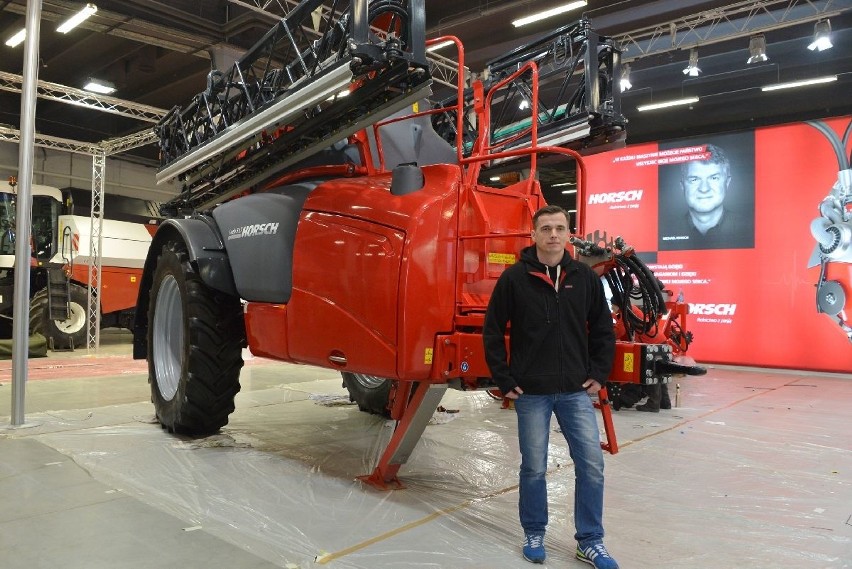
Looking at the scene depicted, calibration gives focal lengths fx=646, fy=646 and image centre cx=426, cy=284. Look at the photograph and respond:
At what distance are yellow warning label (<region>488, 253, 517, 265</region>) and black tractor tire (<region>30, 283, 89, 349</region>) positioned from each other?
10.5 metres

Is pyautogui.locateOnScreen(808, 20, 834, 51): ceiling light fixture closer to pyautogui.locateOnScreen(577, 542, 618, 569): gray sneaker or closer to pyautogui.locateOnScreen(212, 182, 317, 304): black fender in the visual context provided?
pyautogui.locateOnScreen(212, 182, 317, 304): black fender

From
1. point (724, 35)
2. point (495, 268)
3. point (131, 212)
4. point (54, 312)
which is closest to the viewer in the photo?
point (495, 268)

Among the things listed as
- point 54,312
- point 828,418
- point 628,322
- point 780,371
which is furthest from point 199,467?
point 780,371

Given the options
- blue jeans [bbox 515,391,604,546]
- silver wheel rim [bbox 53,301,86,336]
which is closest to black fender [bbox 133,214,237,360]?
blue jeans [bbox 515,391,604,546]

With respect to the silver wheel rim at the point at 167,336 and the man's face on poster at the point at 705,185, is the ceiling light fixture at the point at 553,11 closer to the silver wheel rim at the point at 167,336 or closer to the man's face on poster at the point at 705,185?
the man's face on poster at the point at 705,185

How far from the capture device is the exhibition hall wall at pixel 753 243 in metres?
10.5

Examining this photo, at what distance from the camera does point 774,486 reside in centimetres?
394

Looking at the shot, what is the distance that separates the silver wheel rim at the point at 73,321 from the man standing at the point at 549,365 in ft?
37.8

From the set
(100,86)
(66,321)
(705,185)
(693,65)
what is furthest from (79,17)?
(705,185)

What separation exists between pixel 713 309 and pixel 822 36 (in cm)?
460

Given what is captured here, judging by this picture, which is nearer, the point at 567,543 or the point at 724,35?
the point at 567,543

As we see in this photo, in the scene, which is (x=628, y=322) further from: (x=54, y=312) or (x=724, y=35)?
(x=54, y=312)

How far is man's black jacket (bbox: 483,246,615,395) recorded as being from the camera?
270 cm

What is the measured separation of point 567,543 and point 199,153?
12.8 feet
